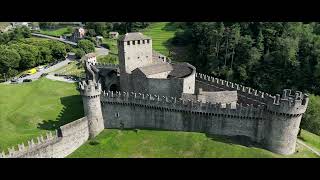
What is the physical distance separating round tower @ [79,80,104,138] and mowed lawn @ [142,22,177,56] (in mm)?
49231

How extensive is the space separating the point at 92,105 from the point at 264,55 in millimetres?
48676

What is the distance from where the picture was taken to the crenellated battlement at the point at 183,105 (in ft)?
154

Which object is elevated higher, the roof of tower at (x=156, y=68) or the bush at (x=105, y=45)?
the roof of tower at (x=156, y=68)

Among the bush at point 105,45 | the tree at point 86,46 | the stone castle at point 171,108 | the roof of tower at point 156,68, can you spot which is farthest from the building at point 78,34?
the roof of tower at point 156,68

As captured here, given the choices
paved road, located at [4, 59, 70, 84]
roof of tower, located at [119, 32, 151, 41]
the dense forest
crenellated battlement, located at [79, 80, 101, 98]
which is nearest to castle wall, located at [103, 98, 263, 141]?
crenellated battlement, located at [79, 80, 101, 98]

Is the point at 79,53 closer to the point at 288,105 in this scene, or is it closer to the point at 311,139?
the point at 311,139

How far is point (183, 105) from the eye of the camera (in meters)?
50.4

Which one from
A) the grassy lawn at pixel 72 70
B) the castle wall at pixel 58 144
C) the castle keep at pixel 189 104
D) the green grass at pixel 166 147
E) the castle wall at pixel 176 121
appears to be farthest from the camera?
the grassy lawn at pixel 72 70

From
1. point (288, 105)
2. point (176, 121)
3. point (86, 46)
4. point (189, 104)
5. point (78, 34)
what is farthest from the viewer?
point (78, 34)

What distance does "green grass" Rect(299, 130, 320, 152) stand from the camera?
5303 cm

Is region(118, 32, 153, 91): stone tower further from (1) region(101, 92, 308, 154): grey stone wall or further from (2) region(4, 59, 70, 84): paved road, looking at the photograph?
(2) region(4, 59, 70, 84): paved road

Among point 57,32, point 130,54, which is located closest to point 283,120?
point 130,54

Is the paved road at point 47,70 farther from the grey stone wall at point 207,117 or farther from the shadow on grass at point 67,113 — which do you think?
the grey stone wall at point 207,117

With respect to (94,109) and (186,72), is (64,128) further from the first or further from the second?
(186,72)
